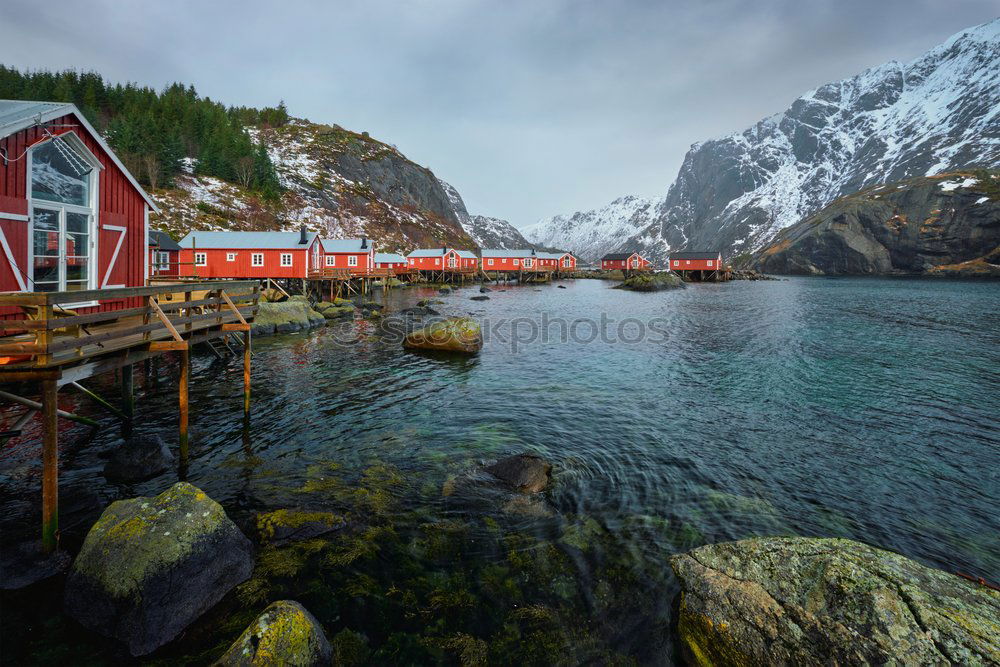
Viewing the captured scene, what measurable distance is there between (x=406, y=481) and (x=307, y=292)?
48746 mm

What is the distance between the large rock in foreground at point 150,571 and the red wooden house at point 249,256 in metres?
49.6

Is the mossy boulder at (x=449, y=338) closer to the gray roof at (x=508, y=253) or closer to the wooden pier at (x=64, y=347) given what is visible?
the wooden pier at (x=64, y=347)

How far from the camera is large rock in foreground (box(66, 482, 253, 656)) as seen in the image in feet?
20.0

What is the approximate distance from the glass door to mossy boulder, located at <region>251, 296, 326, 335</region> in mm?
16202

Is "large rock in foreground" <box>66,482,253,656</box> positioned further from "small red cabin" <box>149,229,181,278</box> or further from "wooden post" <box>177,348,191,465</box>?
"small red cabin" <box>149,229,181,278</box>

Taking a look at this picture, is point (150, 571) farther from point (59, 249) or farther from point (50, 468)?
Result: point (59, 249)

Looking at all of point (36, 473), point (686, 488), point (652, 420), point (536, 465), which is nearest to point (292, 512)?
point (536, 465)

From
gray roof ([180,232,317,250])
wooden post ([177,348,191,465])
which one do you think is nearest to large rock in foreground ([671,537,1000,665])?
wooden post ([177,348,191,465])

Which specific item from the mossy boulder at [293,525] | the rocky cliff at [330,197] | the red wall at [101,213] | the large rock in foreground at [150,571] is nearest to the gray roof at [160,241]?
the red wall at [101,213]

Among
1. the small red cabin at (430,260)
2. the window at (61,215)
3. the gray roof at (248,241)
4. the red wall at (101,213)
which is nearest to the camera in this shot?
the red wall at (101,213)

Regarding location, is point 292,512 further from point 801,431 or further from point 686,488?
point 801,431

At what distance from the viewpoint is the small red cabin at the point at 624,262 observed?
144875 millimetres

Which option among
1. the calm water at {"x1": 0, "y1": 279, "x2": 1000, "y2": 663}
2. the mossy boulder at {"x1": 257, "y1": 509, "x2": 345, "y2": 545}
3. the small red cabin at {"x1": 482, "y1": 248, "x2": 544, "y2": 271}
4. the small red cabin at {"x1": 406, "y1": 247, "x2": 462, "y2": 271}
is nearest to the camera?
the calm water at {"x1": 0, "y1": 279, "x2": 1000, "y2": 663}

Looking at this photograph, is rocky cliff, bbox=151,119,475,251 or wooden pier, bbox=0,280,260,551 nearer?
wooden pier, bbox=0,280,260,551
